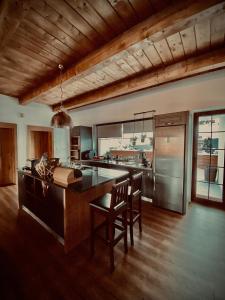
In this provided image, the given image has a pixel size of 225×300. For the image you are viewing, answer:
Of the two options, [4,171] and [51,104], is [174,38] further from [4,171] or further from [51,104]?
[4,171]

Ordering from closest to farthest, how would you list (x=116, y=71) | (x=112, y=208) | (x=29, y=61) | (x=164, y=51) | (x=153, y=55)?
(x=112, y=208) < (x=164, y=51) < (x=153, y=55) < (x=29, y=61) < (x=116, y=71)

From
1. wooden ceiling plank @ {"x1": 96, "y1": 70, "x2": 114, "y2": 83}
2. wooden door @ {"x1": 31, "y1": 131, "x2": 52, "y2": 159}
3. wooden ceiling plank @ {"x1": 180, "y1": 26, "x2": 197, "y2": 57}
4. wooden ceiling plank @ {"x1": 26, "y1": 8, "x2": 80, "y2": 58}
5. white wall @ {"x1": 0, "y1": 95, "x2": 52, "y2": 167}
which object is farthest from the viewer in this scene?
wooden door @ {"x1": 31, "y1": 131, "x2": 52, "y2": 159}

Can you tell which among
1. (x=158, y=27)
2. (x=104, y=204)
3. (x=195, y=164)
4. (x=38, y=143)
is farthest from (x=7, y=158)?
(x=195, y=164)

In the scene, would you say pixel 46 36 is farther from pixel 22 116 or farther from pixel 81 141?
pixel 22 116

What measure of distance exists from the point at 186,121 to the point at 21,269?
333cm

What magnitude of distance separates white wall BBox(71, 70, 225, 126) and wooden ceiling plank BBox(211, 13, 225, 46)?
0.94 metres

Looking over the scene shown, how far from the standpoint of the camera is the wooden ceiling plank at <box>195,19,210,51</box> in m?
1.78

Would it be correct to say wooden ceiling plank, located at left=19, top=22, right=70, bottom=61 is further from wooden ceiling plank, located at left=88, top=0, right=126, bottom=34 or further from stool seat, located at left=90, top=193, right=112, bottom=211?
stool seat, located at left=90, top=193, right=112, bottom=211

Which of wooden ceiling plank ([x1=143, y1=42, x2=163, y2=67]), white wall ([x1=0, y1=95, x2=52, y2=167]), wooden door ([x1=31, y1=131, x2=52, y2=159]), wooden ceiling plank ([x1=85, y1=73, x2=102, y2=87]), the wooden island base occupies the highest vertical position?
wooden ceiling plank ([x1=85, y1=73, x2=102, y2=87])

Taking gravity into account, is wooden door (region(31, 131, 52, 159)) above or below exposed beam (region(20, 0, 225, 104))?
below

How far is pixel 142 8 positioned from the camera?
1.54 m

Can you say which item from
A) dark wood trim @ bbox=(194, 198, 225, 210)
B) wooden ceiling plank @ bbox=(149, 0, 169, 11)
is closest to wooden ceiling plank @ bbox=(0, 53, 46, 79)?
wooden ceiling plank @ bbox=(149, 0, 169, 11)

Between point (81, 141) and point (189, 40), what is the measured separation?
3911 millimetres

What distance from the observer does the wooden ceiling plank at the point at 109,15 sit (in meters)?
1.47
